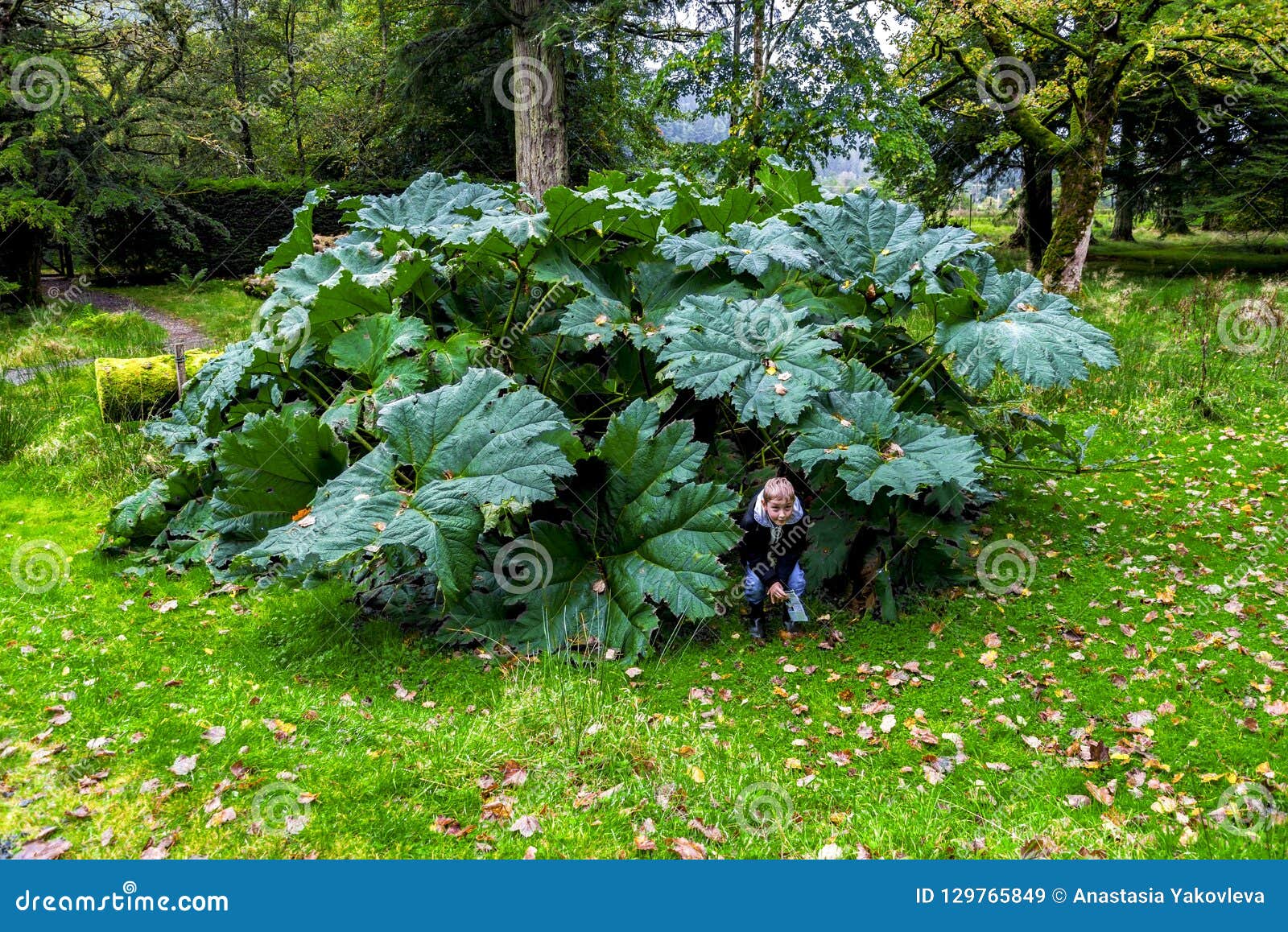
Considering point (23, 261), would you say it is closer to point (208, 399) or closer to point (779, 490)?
point (208, 399)

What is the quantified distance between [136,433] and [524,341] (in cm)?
366

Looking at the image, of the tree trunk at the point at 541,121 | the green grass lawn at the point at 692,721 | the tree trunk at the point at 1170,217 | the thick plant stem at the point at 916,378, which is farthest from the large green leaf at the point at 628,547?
the tree trunk at the point at 1170,217

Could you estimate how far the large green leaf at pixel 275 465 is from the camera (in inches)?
148

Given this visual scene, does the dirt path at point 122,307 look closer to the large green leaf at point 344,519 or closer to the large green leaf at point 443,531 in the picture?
the large green leaf at point 344,519

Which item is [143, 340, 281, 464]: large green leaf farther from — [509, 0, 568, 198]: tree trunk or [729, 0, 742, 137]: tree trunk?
[729, 0, 742, 137]: tree trunk

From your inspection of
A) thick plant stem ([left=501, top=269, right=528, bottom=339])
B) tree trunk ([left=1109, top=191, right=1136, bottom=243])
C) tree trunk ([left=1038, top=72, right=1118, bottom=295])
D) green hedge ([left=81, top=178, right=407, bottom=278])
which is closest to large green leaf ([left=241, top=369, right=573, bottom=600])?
thick plant stem ([left=501, top=269, right=528, bottom=339])

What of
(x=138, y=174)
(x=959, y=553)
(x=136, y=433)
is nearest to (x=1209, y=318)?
(x=959, y=553)

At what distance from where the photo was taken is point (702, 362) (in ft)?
12.1

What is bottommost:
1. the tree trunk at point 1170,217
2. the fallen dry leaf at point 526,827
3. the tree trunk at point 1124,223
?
the fallen dry leaf at point 526,827

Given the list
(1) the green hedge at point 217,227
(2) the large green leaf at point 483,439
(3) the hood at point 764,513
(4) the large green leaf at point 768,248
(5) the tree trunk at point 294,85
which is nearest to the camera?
(2) the large green leaf at point 483,439

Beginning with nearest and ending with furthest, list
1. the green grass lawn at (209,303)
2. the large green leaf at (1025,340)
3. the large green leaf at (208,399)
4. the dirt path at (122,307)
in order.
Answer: the large green leaf at (1025,340), the large green leaf at (208,399), the dirt path at (122,307), the green grass lawn at (209,303)

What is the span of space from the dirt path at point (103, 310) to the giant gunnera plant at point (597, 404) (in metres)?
4.16

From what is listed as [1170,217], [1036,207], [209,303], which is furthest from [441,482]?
[1036,207]

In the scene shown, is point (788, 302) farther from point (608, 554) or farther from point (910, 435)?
point (608, 554)
